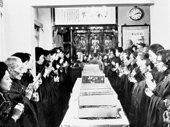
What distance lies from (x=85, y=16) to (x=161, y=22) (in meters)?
4.63

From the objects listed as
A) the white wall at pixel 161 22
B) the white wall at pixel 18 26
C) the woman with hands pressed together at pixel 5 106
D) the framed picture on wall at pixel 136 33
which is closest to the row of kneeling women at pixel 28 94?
the woman with hands pressed together at pixel 5 106

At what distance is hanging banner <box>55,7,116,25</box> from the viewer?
10289mm

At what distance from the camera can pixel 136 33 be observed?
1020 cm

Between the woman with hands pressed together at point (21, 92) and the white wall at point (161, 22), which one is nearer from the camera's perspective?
the woman with hands pressed together at point (21, 92)

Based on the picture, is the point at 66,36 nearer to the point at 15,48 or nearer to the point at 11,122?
the point at 15,48

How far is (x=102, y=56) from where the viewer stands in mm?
10688

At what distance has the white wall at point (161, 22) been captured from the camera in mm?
5656

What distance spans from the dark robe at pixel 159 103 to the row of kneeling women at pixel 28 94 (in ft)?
4.42

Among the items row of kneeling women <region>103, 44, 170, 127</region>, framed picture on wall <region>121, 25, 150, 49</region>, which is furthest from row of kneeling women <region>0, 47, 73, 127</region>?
framed picture on wall <region>121, 25, 150, 49</region>

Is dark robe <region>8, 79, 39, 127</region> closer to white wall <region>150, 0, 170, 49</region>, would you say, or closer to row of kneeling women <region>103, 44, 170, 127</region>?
row of kneeling women <region>103, 44, 170, 127</region>

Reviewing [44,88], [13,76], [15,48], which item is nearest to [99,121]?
[13,76]

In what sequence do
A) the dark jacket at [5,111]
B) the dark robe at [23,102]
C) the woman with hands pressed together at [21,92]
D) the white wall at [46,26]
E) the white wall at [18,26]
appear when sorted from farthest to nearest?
the white wall at [46,26], the white wall at [18,26], the woman with hands pressed together at [21,92], the dark robe at [23,102], the dark jacket at [5,111]

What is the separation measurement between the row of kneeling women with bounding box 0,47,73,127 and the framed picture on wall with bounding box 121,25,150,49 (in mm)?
3181

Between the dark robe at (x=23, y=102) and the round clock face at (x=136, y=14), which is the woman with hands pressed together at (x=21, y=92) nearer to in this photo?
the dark robe at (x=23, y=102)
